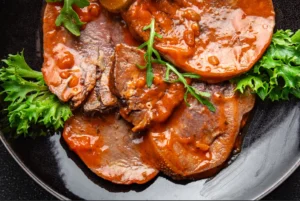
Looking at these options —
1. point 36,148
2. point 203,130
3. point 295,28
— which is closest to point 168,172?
point 203,130

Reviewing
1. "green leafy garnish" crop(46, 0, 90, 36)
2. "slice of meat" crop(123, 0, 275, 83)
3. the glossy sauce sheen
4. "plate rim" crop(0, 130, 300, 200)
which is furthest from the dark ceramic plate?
"slice of meat" crop(123, 0, 275, 83)

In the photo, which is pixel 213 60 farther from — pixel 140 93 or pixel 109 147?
pixel 109 147

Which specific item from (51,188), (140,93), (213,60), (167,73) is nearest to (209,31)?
(213,60)

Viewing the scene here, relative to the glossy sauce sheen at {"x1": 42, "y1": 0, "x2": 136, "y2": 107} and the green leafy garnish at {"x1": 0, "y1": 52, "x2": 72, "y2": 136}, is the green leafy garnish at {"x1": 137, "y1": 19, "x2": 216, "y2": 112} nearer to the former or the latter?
the glossy sauce sheen at {"x1": 42, "y1": 0, "x2": 136, "y2": 107}

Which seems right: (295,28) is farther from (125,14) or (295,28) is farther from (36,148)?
(36,148)

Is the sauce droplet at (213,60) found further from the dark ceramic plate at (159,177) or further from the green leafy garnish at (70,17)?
the green leafy garnish at (70,17)

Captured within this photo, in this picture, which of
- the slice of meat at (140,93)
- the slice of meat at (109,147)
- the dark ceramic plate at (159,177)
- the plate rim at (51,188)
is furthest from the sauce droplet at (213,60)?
the plate rim at (51,188)

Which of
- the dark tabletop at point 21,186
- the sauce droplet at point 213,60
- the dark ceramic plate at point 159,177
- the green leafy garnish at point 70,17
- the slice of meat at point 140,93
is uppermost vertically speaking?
the green leafy garnish at point 70,17
